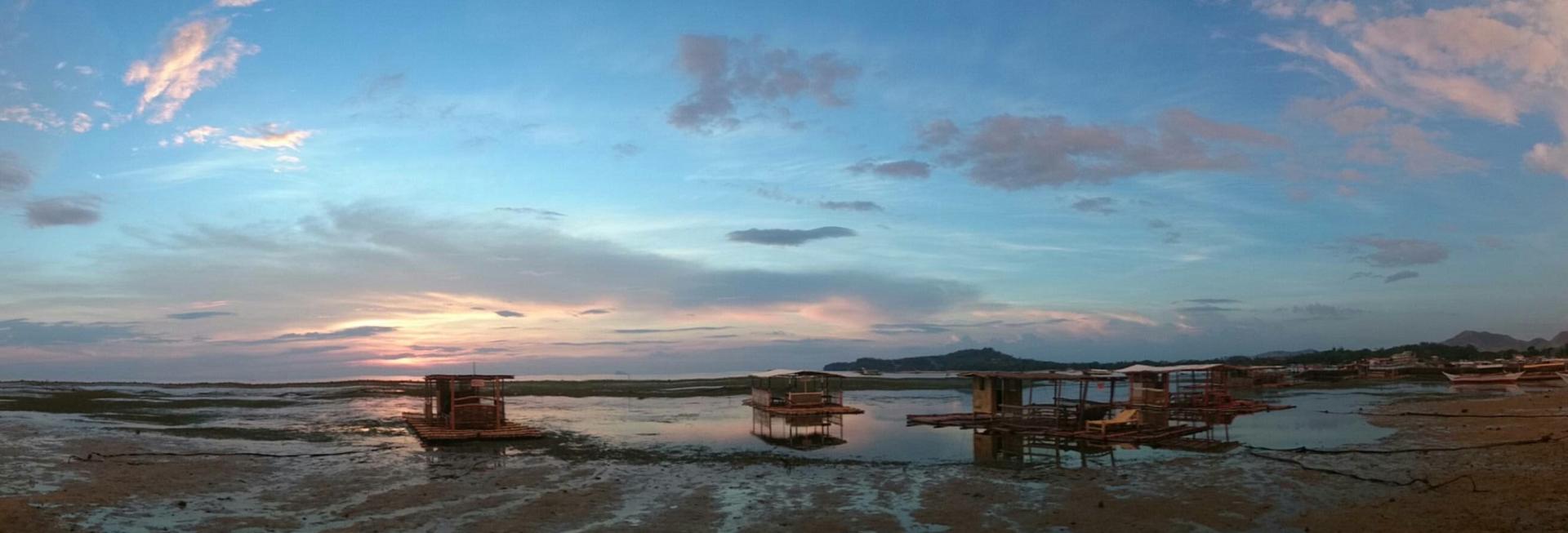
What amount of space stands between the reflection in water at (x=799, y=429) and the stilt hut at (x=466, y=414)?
10.0 meters

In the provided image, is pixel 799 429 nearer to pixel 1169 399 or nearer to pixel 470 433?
pixel 470 433

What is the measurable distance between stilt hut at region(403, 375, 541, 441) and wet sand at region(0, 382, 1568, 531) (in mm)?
4911

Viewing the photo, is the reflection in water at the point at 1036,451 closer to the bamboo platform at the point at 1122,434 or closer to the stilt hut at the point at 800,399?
the bamboo platform at the point at 1122,434

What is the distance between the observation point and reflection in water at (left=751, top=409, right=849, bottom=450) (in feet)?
107

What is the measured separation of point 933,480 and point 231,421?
40761 millimetres

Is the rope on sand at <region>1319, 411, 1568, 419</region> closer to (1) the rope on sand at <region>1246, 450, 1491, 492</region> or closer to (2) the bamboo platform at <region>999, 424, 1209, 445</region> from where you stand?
(2) the bamboo platform at <region>999, 424, 1209, 445</region>

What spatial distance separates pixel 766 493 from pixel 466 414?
63.9 ft

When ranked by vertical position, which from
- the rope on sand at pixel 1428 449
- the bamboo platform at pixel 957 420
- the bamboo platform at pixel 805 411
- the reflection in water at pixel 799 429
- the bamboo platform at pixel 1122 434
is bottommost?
the reflection in water at pixel 799 429

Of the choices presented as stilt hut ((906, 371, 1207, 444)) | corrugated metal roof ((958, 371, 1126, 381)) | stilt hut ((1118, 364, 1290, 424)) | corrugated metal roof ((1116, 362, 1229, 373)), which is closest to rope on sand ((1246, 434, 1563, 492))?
stilt hut ((906, 371, 1207, 444))

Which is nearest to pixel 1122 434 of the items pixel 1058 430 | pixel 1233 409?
pixel 1058 430

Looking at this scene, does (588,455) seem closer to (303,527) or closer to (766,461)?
(766,461)

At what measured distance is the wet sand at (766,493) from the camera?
599 inches

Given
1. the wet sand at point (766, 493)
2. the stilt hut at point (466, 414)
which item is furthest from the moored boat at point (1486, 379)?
the stilt hut at point (466, 414)

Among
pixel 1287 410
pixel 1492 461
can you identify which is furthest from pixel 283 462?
pixel 1287 410
